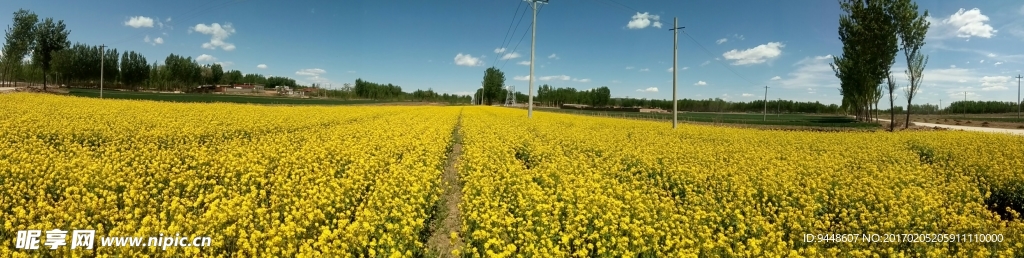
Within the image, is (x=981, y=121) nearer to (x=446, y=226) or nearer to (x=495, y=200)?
(x=495, y=200)

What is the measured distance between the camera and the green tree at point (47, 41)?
5803 centimetres

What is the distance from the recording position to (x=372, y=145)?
10.8m

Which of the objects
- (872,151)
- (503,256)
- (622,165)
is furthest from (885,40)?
(503,256)

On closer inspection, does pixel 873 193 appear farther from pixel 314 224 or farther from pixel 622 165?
pixel 314 224

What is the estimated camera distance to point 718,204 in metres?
6.08

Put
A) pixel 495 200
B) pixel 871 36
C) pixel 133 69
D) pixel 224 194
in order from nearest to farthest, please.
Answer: pixel 495 200 → pixel 224 194 → pixel 871 36 → pixel 133 69

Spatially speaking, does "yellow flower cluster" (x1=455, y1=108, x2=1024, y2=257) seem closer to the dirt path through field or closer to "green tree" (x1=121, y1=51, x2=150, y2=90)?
the dirt path through field

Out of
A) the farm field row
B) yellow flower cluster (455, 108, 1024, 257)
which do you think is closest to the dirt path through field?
the farm field row

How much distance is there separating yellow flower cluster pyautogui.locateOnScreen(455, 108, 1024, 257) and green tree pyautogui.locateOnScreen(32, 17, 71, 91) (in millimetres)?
74731

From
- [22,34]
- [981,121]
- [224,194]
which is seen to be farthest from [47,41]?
[981,121]

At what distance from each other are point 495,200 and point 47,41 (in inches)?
3132

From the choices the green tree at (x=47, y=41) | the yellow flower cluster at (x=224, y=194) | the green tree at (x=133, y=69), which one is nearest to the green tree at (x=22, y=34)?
the green tree at (x=47, y=41)

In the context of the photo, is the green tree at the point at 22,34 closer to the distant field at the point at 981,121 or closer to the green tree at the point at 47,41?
the green tree at the point at 47,41

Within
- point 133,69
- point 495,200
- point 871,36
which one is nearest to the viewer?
point 495,200
